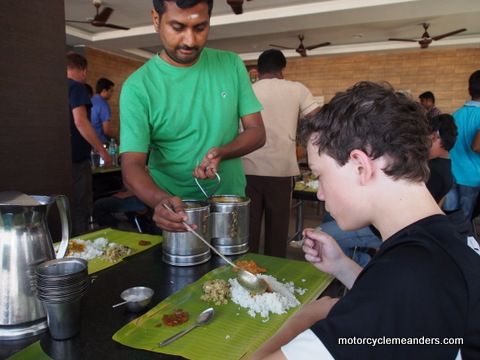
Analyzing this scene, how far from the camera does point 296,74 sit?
10.7m

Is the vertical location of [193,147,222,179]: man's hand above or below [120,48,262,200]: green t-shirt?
below

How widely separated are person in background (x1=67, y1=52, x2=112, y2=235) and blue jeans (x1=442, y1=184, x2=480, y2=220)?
11.8 feet

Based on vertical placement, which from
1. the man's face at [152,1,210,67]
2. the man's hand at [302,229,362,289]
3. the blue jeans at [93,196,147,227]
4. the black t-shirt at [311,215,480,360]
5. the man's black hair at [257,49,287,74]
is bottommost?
the blue jeans at [93,196,147,227]

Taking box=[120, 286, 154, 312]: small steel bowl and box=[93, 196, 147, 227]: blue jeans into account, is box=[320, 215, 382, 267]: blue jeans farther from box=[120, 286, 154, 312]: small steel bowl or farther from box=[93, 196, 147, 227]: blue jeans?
box=[120, 286, 154, 312]: small steel bowl

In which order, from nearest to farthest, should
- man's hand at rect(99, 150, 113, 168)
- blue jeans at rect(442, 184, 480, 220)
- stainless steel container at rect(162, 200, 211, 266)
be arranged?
stainless steel container at rect(162, 200, 211, 266)
blue jeans at rect(442, 184, 480, 220)
man's hand at rect(99, 150, 113, 168)

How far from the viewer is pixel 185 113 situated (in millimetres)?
1620

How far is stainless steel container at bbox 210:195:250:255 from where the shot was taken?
138cm

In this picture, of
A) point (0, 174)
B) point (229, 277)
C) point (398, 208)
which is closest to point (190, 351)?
point (229, 277)

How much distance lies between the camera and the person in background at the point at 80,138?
3.62 metres

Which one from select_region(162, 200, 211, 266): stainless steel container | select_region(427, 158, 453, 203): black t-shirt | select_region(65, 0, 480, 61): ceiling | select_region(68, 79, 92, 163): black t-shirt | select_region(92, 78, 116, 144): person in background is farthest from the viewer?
select_region(65, 0, 480, 61): ceiling

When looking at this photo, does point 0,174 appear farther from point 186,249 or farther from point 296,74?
point 296,74

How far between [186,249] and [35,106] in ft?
4.06

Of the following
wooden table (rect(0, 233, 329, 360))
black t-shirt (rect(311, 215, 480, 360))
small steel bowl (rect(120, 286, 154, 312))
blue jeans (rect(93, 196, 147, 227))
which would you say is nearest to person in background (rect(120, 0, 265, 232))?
wooden table (rect(0, 233, 329, 360))

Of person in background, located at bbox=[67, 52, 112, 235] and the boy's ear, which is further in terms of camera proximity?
person in background, located at bbox=[67, 52, 112, 235]
